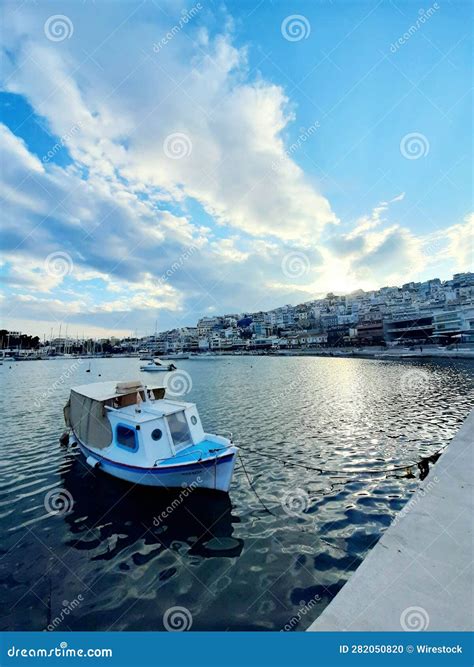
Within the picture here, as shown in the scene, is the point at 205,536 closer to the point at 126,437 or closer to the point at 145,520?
the point at 145,520

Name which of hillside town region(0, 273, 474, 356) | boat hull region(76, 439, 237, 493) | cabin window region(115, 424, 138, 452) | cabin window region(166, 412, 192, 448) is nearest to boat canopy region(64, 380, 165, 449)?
cabin window region(115, 424, 138, 452)

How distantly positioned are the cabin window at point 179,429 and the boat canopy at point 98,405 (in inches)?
94.5

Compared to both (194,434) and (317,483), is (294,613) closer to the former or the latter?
(317,483)

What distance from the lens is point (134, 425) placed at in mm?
10680

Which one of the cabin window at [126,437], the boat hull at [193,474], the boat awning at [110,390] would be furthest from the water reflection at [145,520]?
the boat awning at [110,390]

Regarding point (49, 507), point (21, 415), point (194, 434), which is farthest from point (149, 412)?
point (21, 415)

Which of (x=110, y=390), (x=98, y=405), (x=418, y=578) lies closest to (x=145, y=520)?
(x=98, y=405)

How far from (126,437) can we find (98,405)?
189 centimetres

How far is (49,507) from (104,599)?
5.31m

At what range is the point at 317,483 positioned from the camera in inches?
443

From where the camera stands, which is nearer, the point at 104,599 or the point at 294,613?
the point at 294,613

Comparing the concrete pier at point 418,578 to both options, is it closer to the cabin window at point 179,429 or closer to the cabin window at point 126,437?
the cabin window at point 179,429
